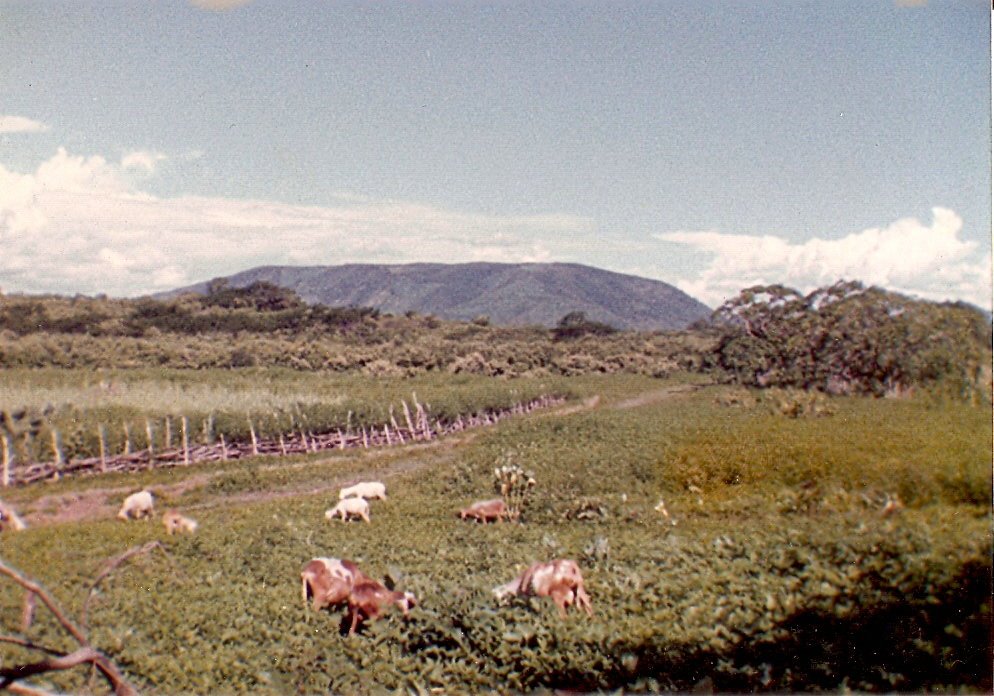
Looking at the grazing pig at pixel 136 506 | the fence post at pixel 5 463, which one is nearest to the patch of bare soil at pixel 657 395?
the grazing pig at pixel 136 506

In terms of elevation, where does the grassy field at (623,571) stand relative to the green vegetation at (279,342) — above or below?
above

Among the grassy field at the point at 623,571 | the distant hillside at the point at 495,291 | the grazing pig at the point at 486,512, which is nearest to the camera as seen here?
the grassy field at the point at 623,571

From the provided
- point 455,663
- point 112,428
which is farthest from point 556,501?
point 112,428

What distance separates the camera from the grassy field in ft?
15.2

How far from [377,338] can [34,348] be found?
2156 cm

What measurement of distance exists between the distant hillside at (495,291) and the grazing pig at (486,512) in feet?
102

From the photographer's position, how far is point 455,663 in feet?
17.8

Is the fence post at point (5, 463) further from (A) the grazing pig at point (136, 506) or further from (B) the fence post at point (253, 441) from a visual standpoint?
(B) the fence post at point (253, 441)

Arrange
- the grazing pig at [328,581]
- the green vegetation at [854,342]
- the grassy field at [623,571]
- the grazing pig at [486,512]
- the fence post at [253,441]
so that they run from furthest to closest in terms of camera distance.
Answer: the fence post at [253,441] → the green vegetation at [854,342] → the grazing pig at [486,512] → the grazing pig at [328,581] → the grassy field at [623,571]

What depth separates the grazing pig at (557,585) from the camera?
588 centimetres

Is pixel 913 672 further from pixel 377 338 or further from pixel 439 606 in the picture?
pixel 377 338

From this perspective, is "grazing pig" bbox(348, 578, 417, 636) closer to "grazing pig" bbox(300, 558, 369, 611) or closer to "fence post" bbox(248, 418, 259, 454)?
"grazing pig" bbox(300, 558, 369, 611)

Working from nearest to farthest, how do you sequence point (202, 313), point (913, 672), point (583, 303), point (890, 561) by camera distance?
point (913, 672) → point (890, 561) → point (202, 313) → point (583, 303)

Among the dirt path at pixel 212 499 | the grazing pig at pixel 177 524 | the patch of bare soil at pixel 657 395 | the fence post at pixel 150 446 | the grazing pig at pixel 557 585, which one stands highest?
the grazing pig at pixel 557 585
